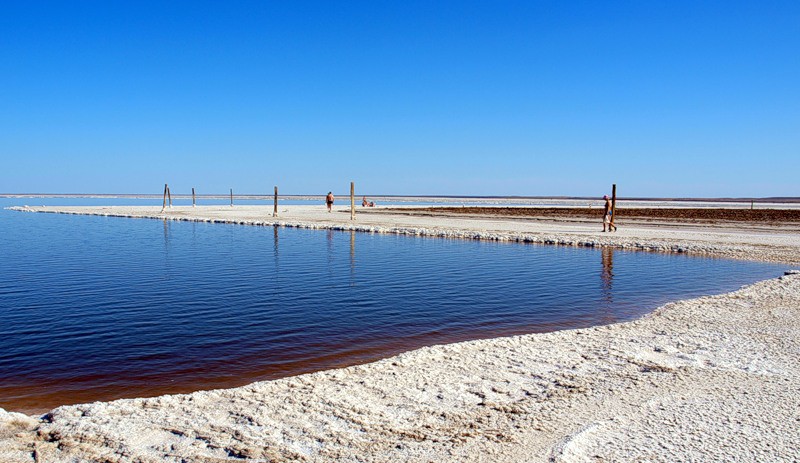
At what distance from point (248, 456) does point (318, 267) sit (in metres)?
12.6

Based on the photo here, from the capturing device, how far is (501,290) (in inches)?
549

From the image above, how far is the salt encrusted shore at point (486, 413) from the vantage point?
4980 millimetres

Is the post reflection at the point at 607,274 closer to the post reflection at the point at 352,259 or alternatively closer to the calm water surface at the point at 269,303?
the calm water surface at the point at 269,303

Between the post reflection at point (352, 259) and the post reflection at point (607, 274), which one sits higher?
the post reflection at point (352, 259)

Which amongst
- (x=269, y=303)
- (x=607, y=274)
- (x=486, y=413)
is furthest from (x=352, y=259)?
(x=486, y=413)

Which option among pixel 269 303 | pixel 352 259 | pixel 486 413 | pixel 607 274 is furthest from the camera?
pixel 352 259

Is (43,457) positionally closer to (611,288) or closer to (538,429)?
(538,429)

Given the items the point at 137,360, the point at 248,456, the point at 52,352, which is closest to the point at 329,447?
the point at 248,456

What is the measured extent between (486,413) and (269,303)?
706 cm

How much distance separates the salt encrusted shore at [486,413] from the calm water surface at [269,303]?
49.9 inches

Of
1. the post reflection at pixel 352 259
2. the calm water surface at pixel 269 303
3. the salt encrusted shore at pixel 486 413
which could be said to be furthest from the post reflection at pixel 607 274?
the post reflection at pixel 352 259

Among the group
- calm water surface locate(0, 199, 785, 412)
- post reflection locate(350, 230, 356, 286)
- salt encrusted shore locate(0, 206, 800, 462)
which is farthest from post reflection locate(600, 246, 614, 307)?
post reflection locate(350, 230, 356, 286)

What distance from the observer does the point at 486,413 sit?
5.85 meters

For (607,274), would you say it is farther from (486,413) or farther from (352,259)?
(486,413)
